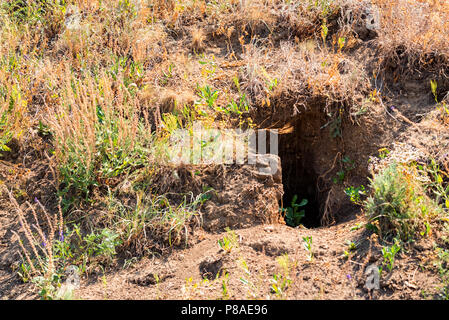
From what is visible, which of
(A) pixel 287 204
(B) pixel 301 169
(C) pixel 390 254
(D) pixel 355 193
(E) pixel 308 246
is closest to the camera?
(C) pixel 390 254

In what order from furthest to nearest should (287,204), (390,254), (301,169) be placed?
(301,169)
(287,204)
(390,254)

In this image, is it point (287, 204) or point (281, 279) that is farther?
point (287, 204)

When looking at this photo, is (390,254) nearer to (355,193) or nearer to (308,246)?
(308,246)

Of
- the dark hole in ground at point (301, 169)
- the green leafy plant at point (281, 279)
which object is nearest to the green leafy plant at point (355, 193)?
the dark hole in ground at point (301, 169)

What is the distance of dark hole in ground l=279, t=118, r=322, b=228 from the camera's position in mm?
4754

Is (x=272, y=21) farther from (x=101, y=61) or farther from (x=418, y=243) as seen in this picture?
(x=418, y=243)

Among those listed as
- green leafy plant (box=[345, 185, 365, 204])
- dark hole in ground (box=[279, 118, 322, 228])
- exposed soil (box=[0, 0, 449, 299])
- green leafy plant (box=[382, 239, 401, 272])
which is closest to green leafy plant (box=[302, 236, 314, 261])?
exposed soil (box=[0, 0, 449, 299])

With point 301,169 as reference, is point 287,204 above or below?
below

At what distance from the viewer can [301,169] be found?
4992 mm

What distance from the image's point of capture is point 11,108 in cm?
437

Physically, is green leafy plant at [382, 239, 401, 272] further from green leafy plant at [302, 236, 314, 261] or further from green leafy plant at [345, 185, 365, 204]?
green leafy plant at [345, 185, 365, 204]

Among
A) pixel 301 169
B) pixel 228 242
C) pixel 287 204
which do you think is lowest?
pixel 287 204

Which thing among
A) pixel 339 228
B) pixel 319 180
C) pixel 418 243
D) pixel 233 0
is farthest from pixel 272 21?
pixel 418 243

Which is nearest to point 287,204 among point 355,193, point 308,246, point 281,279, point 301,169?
point 301,169
